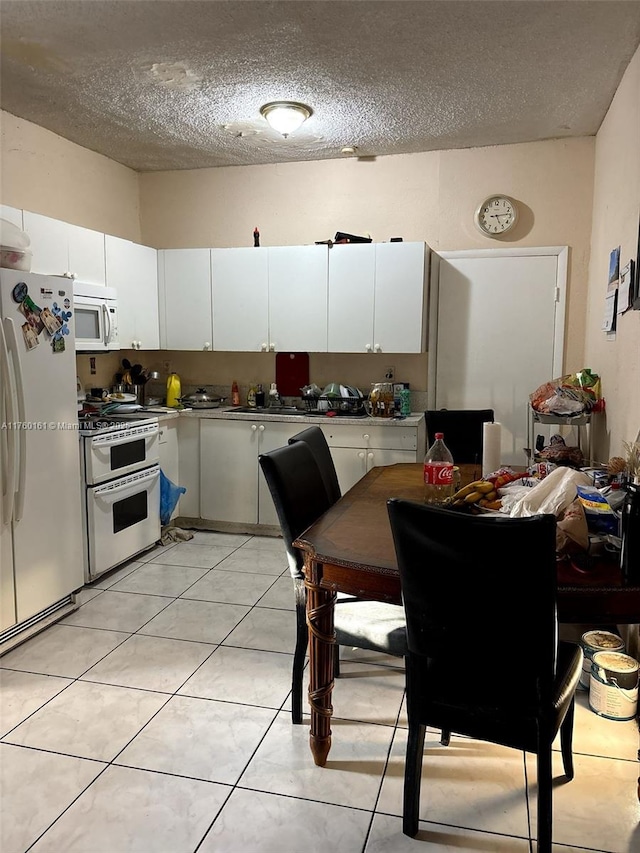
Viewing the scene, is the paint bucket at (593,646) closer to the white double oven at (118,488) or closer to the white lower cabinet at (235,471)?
the white lower cabinet at (235,471)

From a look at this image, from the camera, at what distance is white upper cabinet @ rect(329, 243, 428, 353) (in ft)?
13.6

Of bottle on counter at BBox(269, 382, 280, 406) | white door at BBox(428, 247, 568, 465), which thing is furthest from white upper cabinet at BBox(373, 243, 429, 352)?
bottle on counter at BBox(269, 382, 280, 406)

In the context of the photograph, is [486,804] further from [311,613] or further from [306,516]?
[306,516]

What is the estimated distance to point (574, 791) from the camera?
1.95m

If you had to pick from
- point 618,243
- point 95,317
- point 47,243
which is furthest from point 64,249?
point 618,243

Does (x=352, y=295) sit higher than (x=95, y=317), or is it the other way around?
(x=352, y=295)

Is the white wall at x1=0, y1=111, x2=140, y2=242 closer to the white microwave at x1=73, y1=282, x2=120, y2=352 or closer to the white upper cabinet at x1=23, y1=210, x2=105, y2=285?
the white upper cabinet at x1=23, y1=210, x2=105, y2=285

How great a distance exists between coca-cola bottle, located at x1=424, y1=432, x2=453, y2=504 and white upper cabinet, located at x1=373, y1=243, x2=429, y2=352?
1.86 m

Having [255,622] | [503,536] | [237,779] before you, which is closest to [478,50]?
[503,536]

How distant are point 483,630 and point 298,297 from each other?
10.6ft

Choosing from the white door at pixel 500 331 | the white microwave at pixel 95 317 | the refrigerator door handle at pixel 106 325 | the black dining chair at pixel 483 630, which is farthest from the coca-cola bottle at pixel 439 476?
the refrigerator door handle at pixel 106 325

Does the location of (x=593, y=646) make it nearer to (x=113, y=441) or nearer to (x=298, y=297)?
(x=113, y=441)

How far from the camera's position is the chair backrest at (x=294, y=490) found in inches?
87.5

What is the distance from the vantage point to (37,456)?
2.96 meters
